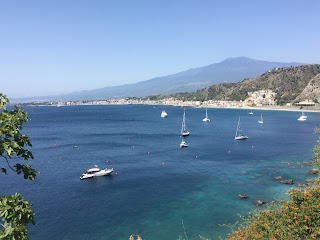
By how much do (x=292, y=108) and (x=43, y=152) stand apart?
16487 cm

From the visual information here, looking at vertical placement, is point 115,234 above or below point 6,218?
below

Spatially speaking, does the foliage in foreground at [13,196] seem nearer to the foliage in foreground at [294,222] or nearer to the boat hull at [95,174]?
the foliage in foreground at [294,222]

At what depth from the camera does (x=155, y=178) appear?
53844mm

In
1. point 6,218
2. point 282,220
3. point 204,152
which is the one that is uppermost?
point 6,218

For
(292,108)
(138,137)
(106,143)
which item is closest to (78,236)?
(106,143)

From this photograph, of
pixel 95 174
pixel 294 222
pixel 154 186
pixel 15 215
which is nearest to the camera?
pixel 15 215

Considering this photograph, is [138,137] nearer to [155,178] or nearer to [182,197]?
[155,178]

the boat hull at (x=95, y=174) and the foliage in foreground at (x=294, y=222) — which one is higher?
the foliage in foreground at (x=294, y=222)

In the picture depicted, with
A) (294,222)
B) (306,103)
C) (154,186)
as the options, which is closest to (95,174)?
(154,186)

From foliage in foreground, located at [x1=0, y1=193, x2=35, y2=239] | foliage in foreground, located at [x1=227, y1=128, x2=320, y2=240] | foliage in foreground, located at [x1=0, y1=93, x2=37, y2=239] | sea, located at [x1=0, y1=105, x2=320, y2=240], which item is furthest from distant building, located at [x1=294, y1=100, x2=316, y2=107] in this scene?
foliage in foreground, located at [x1=0, y1=193, x2=35, y2=239]

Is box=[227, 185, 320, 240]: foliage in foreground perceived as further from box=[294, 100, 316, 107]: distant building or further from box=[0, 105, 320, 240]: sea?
box=[294, 100, 316, 107]: distant building

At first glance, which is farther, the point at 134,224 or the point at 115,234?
the point at 134,224

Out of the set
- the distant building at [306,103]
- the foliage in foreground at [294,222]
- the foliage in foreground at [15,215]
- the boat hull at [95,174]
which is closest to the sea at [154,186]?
the boat hull at [95,174]

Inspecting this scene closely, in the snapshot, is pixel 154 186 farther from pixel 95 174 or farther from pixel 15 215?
pixel 15 215
